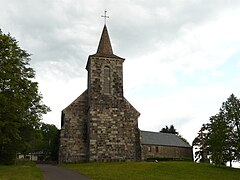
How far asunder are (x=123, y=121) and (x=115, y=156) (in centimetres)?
469

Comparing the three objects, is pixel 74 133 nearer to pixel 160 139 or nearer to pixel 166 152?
pixel 166 152

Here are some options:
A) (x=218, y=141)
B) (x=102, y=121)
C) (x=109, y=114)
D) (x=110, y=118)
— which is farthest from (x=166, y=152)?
(x=102, y=121)

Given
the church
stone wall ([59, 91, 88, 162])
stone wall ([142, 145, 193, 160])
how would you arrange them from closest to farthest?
the church < stone wall ([59, 91, 88, 162]) < stone wall ([142, 145, 193, 160])

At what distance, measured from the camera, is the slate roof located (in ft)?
216

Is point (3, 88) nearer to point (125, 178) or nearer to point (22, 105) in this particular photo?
point (22, 105)

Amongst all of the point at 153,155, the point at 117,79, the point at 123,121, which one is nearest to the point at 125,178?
the point at 123,121

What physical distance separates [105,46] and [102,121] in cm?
1138

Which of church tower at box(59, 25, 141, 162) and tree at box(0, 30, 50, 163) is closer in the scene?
tree at box(0, 30, 50, 163)

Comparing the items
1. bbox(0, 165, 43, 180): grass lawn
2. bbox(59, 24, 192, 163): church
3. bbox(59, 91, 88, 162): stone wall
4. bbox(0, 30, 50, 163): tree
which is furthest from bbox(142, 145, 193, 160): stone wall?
bbox(0, 165, 43, 180): grass lawn

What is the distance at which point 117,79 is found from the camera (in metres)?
44.7

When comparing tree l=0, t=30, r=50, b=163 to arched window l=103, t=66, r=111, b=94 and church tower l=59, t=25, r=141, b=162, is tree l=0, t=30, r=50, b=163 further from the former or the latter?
arched window l=103, t=66, r=111, b=94

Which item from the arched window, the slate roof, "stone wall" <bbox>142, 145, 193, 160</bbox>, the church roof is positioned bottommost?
"stone wall" <bbox>142, 145, 193, 160</bbox>

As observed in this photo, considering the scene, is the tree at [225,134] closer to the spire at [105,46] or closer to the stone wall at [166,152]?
the spire at [105,46]

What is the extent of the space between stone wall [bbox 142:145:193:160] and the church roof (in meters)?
24.1
